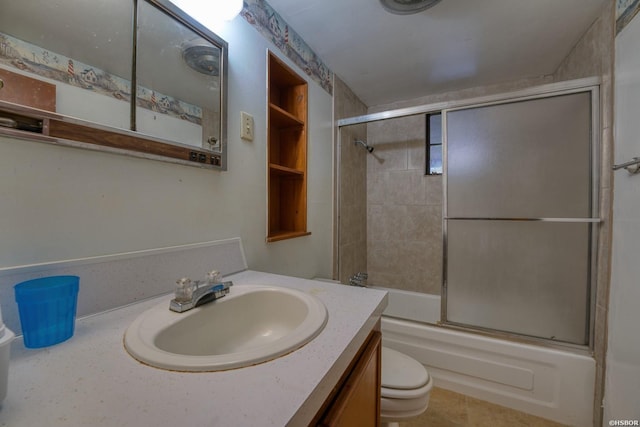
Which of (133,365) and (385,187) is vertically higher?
(385,187)

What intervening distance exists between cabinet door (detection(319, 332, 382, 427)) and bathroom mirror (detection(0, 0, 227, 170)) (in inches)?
30.6

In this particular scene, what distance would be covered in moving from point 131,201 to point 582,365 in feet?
6.41

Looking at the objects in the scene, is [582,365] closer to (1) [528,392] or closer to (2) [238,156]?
(1) [528,392]

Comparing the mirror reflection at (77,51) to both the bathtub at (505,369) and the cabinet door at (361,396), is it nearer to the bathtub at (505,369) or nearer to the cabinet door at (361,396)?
the cabinet door at (361,396)

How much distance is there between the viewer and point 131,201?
68cm

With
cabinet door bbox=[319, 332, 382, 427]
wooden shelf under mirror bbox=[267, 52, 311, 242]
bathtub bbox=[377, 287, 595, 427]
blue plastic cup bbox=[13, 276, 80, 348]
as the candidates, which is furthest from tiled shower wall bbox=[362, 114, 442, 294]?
blue plastic cup bbox=[13, 276, 80, 348]

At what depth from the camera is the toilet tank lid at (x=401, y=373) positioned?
0.92 metres

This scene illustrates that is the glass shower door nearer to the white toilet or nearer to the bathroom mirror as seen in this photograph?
the white toilet

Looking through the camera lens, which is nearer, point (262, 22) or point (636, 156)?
point (636, 156)

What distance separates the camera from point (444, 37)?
1396 millimetres

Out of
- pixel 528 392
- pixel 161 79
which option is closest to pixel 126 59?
pixel 161 79

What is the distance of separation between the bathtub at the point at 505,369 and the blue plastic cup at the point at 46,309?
A: 1.43m

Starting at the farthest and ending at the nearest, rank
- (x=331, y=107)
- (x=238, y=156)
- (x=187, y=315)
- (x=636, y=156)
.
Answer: (x=331, y=107) < (x=238, y=156) < (x=636, y=156) < (x=187, y=315)

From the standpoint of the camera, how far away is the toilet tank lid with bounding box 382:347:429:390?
0.92m
